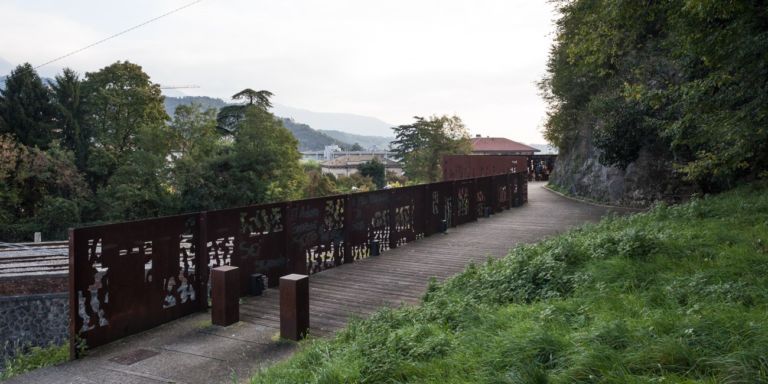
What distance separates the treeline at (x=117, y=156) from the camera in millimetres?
34500

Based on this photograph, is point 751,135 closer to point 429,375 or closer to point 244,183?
point 429,375

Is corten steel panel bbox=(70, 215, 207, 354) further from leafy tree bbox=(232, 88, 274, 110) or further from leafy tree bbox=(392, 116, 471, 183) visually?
leafy tree bbox=(232, 88, 274, 110)

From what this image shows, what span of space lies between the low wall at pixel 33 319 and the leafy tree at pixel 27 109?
82.4 ft

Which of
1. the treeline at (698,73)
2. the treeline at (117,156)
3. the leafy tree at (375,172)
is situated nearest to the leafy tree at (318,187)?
the treeline at (117,156)

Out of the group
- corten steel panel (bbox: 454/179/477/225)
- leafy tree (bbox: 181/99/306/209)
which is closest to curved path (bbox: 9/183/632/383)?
corten steel panel (bbox: 454/179/477/225)

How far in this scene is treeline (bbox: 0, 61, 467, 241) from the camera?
3450cm

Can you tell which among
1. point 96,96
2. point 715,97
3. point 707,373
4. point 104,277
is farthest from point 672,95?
point 96,96

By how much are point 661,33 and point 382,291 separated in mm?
13530

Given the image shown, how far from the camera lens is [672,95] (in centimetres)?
1059

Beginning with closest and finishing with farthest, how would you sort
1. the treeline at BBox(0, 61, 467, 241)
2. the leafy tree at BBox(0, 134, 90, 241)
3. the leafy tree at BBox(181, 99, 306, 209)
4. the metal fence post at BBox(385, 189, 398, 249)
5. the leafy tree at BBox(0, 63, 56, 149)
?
the metal fence post at BBox(385, 189, 398, 249) < the leafy tree at BBox(0, 134, 90, 241) < the treeline at BBox(0, 61, 467, 241) < the leafy tree at BBox(181, 99, 306, 209) < the leafy tree at BBox(0, 63, 56, 149)

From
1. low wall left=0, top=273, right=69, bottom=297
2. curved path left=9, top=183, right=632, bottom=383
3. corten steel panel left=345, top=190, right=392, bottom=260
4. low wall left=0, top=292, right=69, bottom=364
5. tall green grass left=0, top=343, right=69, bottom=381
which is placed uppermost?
corten steel panel left=345, top=190, right=392, bottom=260

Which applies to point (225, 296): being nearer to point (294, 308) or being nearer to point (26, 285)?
point (294, 308)

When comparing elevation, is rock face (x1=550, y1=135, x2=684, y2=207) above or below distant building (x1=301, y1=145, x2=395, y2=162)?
below

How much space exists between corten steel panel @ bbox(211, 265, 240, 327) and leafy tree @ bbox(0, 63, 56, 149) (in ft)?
134
